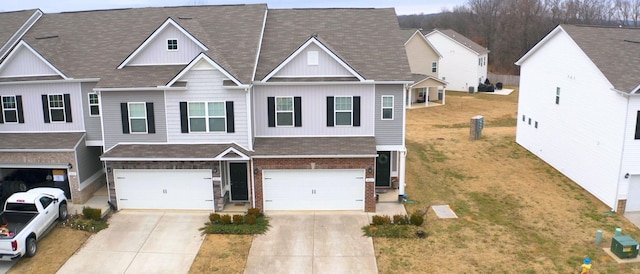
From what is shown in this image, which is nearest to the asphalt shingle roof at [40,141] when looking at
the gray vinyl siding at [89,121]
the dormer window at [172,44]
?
the gray vinyl siding at [89,121]

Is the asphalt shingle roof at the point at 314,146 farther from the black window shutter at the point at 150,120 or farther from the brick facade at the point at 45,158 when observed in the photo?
the brick facade at the point at 45,158

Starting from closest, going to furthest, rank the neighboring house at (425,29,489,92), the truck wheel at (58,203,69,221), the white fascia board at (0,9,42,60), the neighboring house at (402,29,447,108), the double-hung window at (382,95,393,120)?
the truck wheel at (58,203,69,221) < the double-hung window at (382,95,393,120) < the white fascia board at (0,9,42,60) < the neighboring house at (402,29,447,108) < the neighboring house at (425,29,489,92)

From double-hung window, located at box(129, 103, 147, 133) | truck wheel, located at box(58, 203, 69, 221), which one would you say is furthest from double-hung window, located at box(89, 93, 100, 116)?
truck wheel, located at box(58, 203, 69, 221)

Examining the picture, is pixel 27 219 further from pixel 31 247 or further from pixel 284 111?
pixel 284 111

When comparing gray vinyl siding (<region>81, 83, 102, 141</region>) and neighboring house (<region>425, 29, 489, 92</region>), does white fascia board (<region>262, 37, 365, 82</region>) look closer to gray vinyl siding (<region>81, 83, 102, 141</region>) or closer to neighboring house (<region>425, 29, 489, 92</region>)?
gray vinyl siding (<region>81, 83, 102, 141</region>)

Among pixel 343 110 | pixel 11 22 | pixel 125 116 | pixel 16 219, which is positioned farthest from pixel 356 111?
pixel 11 22
